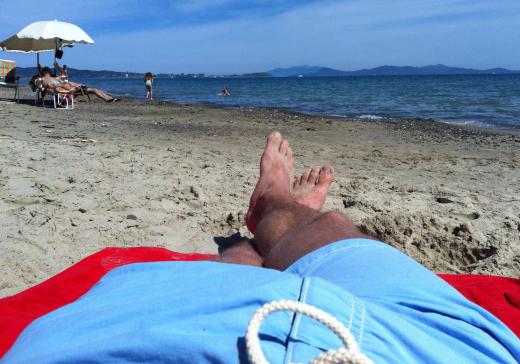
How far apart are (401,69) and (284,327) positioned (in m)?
167

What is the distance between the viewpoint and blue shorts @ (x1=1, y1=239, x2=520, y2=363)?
79cm

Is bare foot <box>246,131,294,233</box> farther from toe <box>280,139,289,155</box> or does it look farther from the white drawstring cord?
the white drawstring cord

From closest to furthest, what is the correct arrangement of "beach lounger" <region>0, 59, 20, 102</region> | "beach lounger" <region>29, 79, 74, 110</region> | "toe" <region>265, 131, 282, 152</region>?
"toe" <region>265, 131, 282, 152</region>, "beach lounger" <region>29, 79, 74, 110</region>, "beach lounger" <region>0, 59, 20, 102</region>

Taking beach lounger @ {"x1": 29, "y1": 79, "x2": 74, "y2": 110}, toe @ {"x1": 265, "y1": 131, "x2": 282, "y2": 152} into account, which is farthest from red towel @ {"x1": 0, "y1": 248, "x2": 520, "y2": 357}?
beach lounger @ {"x1": 29, "y1": 79, "x2": 74, "y2": 110}

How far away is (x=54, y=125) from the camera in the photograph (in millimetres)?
6281

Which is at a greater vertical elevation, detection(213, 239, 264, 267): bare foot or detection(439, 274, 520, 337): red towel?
detection(213, 239, 264, 267): bare foot

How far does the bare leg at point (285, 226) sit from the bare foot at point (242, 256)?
30 mm

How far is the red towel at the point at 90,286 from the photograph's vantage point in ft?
5.15


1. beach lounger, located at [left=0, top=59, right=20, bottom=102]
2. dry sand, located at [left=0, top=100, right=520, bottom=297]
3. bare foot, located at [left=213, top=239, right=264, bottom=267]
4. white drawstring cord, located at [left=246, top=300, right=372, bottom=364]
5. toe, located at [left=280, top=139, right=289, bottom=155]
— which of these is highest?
beach lounger, located at [left=0, top=59, right=20, bottom=102]

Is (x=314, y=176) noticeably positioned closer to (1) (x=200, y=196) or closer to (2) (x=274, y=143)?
(2) (x=274, y=143)

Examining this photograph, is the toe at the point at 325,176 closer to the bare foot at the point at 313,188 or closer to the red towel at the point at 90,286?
the bare foot at the point at 313,188

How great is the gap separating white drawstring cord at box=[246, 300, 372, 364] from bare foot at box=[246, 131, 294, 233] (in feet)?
3.61

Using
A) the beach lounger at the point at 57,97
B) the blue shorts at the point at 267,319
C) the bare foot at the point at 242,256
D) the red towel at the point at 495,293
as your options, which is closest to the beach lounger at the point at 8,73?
the beach lounger at the point at 57,97

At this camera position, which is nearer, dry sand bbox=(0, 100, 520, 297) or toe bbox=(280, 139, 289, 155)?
dry sand bbox=(0, 100, 520, 297)
